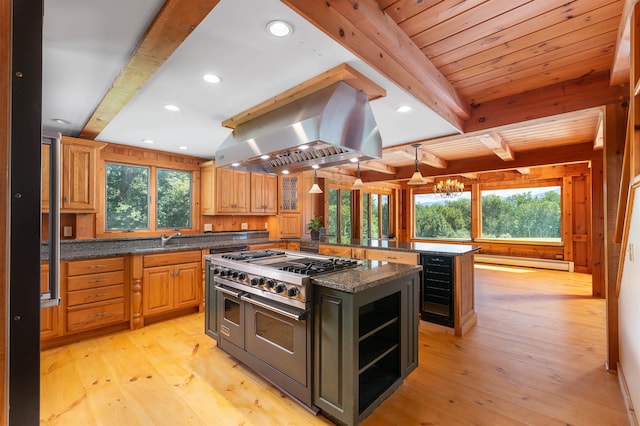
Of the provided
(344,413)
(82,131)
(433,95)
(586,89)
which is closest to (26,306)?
(344,413)

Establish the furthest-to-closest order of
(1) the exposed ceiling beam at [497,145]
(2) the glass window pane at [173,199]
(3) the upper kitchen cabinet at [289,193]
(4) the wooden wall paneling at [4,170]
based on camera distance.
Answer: (3) the upper kitchen cabinet at [289,193], (2) the glass window pane at [173,199], (1) the exposed ceiling beam at [497,145], (4) the wooden wall paneling at [4,170]

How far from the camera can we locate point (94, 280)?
309 centimetres

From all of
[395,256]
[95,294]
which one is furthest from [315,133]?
[95,294]

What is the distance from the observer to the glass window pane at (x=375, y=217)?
7980 mm

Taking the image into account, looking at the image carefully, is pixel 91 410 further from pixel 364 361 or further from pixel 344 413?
pixel 364 361

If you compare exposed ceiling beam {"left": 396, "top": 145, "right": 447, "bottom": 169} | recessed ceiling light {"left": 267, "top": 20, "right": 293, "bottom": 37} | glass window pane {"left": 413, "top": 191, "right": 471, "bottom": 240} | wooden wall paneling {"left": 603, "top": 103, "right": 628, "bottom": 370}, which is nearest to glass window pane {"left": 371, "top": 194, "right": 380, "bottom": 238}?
glass window pane {"left": 413, "top": 191, "right": 471, "bottom": 240}

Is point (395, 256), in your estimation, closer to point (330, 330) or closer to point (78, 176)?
point (330, 330)

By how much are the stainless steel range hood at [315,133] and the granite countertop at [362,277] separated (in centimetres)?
91

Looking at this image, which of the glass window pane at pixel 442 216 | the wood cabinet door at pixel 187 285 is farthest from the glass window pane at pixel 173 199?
the glass window pane at pixel 442 216

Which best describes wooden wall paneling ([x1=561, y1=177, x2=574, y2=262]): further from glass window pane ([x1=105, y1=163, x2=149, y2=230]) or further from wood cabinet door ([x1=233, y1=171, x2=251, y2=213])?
glass window pane ([x1=105, y1=163, x2=149, y2=230])

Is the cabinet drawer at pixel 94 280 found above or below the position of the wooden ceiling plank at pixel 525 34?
below

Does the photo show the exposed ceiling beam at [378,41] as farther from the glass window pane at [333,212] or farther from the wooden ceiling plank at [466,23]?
the glass window pane at [333,212]

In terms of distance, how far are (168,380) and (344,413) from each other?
1.48m

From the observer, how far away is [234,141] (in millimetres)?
2811
